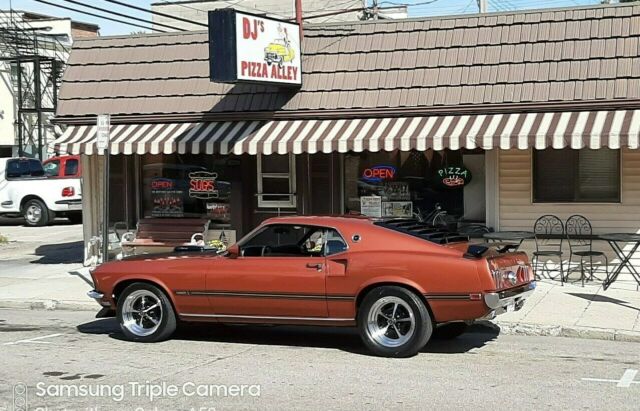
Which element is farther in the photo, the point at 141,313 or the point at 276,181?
the point at 276,181

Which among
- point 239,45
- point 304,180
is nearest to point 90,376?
point 239,45

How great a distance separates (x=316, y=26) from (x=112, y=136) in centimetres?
417

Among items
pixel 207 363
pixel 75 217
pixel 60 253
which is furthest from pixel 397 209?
pixel 75 217

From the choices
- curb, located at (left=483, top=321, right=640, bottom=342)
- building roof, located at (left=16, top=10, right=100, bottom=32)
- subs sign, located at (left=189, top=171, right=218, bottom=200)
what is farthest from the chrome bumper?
building roof, located at (left=16, top=10, right=100, bottom=32)

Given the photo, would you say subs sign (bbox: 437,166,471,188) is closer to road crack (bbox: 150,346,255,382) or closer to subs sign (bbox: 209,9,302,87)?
subs sign (bbox: 209,9,302,87)

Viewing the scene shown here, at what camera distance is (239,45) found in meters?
13.6

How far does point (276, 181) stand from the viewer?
1597cm

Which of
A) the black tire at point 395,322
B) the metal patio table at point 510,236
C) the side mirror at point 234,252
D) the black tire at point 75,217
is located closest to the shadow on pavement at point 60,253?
the black tire at point 75,217

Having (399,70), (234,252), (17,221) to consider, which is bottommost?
(17,221)

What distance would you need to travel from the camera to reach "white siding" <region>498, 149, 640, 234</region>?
1358 cm

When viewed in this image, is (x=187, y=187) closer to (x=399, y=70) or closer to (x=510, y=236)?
(x=399, y=70)

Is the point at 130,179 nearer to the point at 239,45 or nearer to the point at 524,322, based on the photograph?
the point at 239,45

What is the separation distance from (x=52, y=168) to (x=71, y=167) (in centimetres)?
86

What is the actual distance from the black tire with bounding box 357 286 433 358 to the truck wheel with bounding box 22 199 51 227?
19083mm
